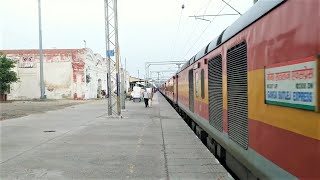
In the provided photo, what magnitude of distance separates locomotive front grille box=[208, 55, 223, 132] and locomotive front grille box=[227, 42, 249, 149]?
934 millimetres

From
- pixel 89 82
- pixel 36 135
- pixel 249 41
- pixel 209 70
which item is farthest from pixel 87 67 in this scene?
pixel 249 41

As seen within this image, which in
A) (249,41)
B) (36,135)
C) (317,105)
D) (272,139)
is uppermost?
(249,41)

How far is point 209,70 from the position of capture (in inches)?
363

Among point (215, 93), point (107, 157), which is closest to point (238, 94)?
point (215, 93)

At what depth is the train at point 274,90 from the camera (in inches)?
130

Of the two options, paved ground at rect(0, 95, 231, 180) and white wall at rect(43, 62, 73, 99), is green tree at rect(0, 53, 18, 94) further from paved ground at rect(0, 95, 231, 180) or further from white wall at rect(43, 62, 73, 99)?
paved ground at rect(0, 95, 231, 180)

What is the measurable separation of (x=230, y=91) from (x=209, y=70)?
105 inches

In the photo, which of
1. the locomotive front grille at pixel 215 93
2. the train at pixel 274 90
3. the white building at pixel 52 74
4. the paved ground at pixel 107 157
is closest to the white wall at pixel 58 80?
the white building at pixel 52 74

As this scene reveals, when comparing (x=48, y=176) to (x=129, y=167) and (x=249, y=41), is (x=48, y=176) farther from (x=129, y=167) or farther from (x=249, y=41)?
(x=249, y=41)

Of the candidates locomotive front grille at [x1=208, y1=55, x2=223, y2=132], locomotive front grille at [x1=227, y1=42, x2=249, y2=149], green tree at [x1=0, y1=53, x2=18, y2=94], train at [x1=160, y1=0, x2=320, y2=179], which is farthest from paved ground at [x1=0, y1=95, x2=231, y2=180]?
green tree at [x1=0, y1=53, x2=18, y2=94]

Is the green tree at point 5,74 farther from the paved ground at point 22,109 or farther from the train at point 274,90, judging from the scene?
the train at point 274,90

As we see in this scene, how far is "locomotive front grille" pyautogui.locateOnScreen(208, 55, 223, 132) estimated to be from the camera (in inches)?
302

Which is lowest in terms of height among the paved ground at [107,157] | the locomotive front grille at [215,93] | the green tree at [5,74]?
the paved ground at [107,157]

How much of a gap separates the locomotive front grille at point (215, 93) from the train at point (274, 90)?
→ 0.54 m
